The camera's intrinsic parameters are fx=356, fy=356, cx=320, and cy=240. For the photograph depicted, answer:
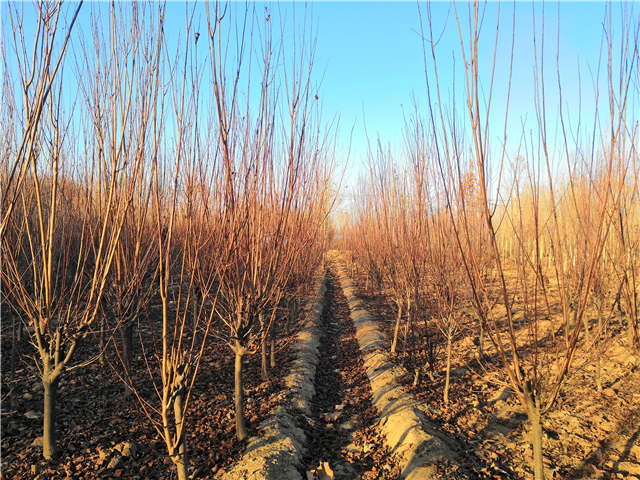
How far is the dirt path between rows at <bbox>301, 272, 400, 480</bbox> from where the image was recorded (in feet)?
9.78

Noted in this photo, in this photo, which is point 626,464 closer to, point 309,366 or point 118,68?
point 309,366

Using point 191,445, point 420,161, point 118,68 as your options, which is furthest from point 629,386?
point 118,68

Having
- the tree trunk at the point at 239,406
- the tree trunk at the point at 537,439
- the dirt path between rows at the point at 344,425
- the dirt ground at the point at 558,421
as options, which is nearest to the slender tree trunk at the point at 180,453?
the tree trunk at the point at 239,406

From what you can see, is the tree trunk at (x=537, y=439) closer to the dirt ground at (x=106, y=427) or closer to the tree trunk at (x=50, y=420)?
the dirt ground at (x=106, y=427)

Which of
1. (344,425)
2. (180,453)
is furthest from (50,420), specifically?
(344,425)

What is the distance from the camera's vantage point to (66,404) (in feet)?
11.3

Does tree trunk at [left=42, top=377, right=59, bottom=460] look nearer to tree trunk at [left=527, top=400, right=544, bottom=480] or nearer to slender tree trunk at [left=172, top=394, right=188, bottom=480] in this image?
slender tree trunk at [left=172, top=394, right=188, bottom=480]

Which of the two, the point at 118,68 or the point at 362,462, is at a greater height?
the point at 118,68

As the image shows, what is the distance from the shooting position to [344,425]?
3.72 m

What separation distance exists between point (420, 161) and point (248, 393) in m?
3.28

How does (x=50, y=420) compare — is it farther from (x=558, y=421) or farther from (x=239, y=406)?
(x=558, y=421)

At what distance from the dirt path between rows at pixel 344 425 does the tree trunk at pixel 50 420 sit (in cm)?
186

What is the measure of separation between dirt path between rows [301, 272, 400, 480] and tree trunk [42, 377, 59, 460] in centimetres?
186

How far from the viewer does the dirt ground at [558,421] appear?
2.70m
